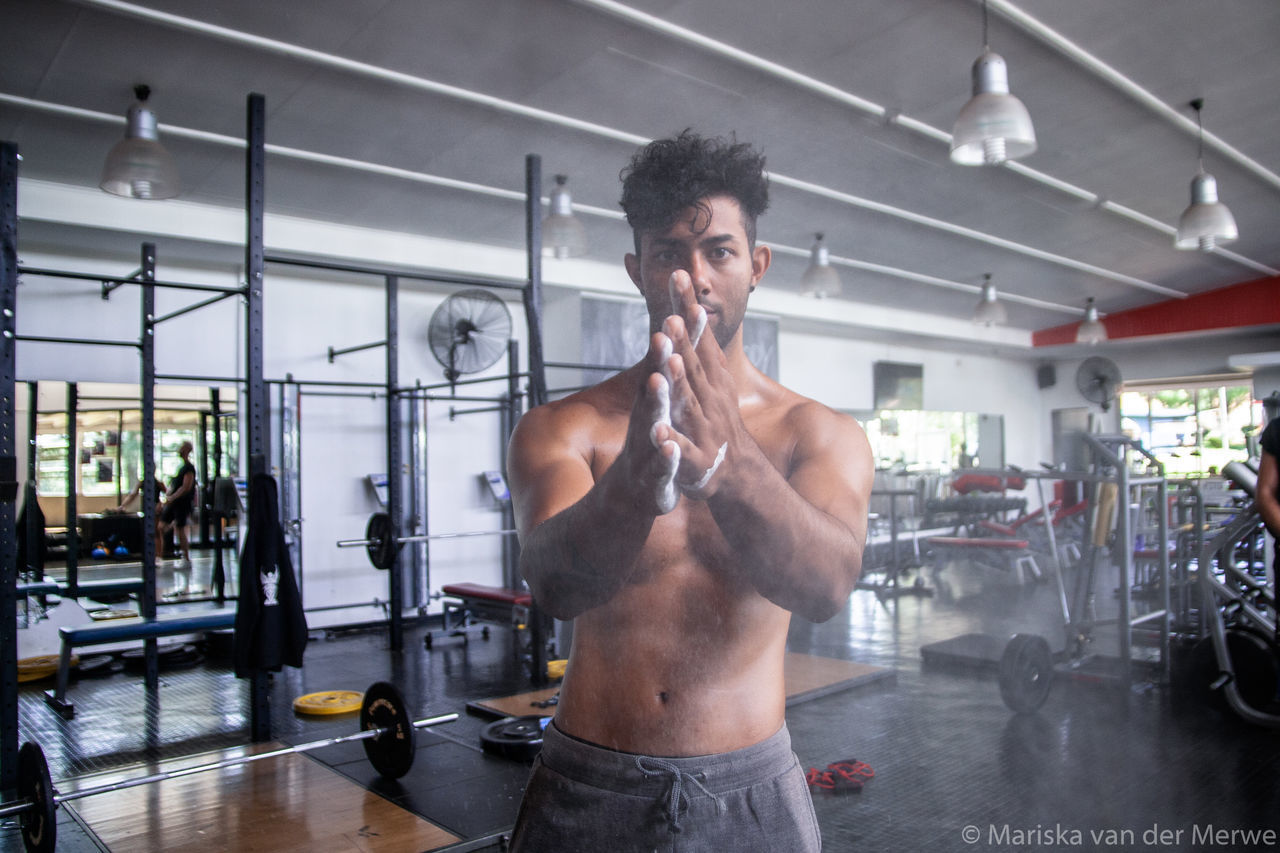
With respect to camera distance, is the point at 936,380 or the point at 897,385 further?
the point at 936,380

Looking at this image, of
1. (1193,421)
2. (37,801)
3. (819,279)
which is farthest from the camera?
(1193,421)

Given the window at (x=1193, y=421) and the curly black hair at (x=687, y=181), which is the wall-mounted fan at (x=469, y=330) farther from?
the window at (x=1193, y=421)

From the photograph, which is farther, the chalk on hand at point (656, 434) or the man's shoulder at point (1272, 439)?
the man's shoulder at point (1272, 439)

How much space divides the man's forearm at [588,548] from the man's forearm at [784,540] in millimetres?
74

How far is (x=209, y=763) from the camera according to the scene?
2.77 m

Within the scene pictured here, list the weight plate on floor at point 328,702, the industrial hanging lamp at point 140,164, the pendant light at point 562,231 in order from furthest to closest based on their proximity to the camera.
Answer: the pendant light at point 562,231
the weight plate on floor at point 328,702
the industrial hanging lamp at point 140,164

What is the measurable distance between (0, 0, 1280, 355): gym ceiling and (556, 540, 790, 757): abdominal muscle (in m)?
3.54

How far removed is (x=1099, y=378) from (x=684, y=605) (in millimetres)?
6226

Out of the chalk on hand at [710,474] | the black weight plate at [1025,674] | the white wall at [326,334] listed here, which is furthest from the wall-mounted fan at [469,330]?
the chalk on hand at [710,474]

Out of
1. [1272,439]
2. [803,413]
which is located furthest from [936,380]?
[803,413]

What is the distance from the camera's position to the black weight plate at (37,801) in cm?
232

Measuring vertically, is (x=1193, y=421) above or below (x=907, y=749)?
above

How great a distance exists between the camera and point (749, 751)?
0.91m

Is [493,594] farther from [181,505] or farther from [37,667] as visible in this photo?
[37,667]
